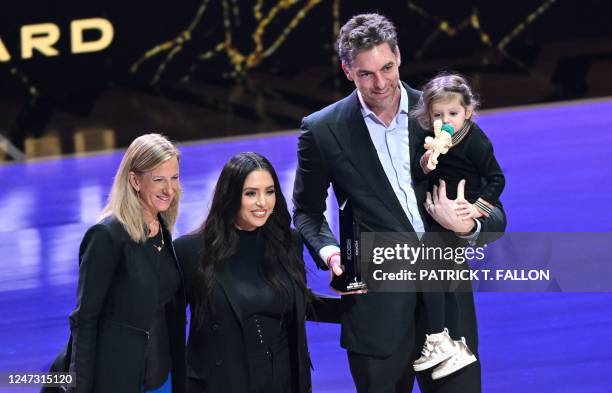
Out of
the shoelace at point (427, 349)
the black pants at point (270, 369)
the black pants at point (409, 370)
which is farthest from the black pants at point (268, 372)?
the shoelace at point (427, 349)

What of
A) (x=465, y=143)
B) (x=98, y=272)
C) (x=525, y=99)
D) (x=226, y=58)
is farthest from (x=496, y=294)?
(x=226, y=58)

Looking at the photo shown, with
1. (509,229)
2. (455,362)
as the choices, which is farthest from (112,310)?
(509,229)

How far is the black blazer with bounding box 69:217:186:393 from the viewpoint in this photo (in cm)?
385

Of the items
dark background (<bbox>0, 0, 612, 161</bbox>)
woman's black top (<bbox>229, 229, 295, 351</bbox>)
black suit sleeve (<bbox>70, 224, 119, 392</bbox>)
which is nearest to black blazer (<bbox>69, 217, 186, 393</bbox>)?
black suit sleeve (<bbox>70, 224, 119, 392</bbox>)

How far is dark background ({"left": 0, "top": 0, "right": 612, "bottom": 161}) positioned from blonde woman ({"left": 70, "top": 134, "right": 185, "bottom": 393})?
5950 millimetres

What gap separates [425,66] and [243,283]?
835cm

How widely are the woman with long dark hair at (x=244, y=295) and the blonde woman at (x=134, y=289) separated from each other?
0.26ft

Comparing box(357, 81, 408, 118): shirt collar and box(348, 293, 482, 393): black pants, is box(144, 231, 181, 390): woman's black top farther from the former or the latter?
box(357, 81, 408, 118): shirt collar

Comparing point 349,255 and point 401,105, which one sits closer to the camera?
point 349,255

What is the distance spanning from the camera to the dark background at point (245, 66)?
10.7 meters

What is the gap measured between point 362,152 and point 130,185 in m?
0.77

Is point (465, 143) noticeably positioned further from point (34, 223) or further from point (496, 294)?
point (34, 223)

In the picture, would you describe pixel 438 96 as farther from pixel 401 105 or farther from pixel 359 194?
pixel 359 194

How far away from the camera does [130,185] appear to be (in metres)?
4.02
